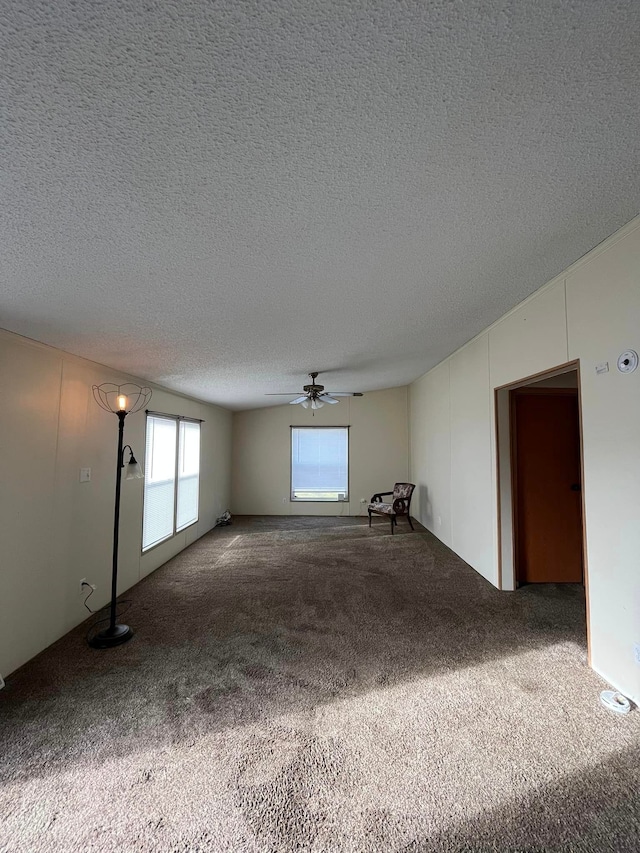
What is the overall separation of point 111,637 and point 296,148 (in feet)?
10.6

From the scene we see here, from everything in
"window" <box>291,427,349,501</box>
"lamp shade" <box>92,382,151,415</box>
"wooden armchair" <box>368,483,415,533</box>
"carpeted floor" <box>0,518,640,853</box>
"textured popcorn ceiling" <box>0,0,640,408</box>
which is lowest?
"carpeted floor" <box>0,518,640,853</box>

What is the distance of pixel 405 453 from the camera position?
7.43m

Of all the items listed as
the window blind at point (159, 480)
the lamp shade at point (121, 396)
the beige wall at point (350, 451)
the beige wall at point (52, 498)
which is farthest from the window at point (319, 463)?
the beige wall at point (52, 498)

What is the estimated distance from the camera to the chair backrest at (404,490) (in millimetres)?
6200

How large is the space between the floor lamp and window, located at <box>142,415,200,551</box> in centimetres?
36

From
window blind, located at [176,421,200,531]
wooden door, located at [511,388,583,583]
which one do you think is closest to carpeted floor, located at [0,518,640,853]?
wooden door, located at [511,388,583,583]

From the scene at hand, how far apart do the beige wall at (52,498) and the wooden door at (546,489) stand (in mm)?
4072

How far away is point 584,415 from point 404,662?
2.02 m

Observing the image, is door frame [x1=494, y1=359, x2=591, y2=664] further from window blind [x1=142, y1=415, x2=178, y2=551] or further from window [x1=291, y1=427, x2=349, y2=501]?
window [x1=291, y1=427, x2=349, y2=501]

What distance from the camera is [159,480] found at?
4336 mm

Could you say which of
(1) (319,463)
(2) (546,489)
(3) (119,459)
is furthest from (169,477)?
(2) (546,489)

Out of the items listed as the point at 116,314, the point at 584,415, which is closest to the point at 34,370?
the point at 116,314

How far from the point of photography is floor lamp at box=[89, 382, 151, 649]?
2.61 meters

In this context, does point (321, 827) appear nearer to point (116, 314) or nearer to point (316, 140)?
point (316, 140)
